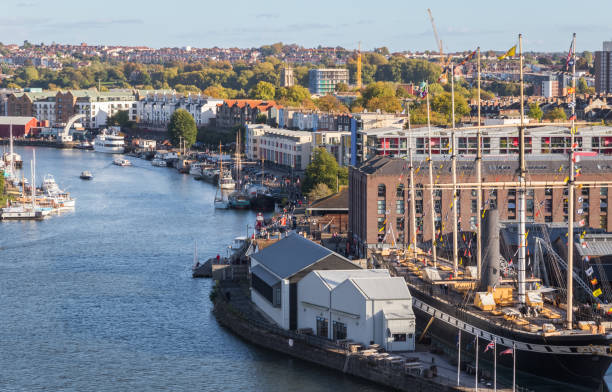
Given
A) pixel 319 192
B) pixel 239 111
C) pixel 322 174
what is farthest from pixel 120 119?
pixel 319 192

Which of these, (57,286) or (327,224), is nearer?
(57,286)

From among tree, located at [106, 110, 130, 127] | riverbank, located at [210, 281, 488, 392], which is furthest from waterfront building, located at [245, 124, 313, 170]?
riverbank, located at [210, 281, 488, 392]

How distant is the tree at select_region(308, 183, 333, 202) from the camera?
2858cm

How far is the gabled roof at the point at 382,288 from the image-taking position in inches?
523

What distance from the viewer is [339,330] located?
13.7 metres

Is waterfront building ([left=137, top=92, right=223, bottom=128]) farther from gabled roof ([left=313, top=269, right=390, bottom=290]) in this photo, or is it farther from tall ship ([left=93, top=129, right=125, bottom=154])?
gabled roof ([left=313, top=269, right=390, bottom=290])

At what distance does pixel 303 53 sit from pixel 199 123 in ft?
262

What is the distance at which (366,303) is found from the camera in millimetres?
13180

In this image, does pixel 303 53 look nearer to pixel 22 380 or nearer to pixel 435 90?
pixel 435 90

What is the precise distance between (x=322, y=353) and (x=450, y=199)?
7.51 m

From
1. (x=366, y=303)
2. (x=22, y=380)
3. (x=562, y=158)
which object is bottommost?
(x=22, y=380)

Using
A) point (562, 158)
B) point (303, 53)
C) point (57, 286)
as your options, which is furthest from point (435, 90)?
point (303, 53)

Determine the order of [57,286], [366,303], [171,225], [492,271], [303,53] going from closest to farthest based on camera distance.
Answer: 1. [366,303]
2. [492,271]
3. [57,286]
4. [171,225]
5. [303,53]

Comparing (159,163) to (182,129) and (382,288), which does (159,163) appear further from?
(382,288)
